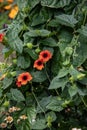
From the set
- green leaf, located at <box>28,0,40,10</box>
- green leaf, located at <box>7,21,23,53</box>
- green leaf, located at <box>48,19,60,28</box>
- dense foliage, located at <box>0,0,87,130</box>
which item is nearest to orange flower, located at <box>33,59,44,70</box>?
dense foliage, located at <box>0,0,87,130</box>

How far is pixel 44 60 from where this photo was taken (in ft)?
7.51

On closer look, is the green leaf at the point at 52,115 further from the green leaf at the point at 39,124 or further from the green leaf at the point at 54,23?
the green leaf at the point at 54,23

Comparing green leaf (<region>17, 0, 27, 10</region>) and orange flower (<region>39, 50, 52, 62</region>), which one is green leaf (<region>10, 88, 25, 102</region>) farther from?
green leaf (<region>17, 0, 27, 10</region>)

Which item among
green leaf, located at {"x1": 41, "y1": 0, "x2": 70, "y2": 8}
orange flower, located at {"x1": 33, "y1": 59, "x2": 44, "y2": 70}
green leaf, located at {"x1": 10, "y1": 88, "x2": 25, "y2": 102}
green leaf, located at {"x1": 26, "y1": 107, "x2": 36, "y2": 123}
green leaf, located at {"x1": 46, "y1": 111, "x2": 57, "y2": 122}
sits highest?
green leaf, located at {"x1": 41, "y1": 0, "x2": 70, "y2": 8}

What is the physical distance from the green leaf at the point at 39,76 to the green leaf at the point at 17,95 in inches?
4.0

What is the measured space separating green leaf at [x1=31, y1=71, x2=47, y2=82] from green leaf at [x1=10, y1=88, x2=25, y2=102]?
101 mm

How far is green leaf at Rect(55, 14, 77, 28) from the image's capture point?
88.9 inches

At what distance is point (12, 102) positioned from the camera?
2576 mm

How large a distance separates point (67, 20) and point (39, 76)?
0.33 m

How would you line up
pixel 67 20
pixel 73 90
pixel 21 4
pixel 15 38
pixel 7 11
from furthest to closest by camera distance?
pixel 7 11 < pixel 21 4 < pixel 15 38 < pixel 67 20 < pixel 73 90

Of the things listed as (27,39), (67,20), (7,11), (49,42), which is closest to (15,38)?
(27,39)

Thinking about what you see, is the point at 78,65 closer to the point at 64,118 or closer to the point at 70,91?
the point at 70,91

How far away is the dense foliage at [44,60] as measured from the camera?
2250 mm

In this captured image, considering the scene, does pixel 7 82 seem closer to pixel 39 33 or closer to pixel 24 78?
pixel 24 78
